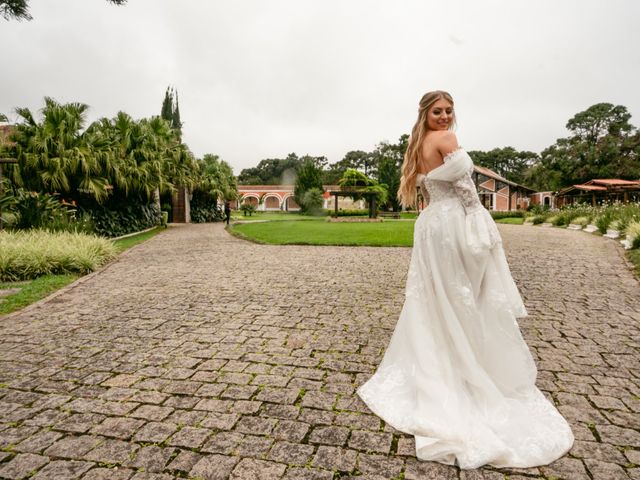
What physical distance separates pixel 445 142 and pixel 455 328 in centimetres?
124

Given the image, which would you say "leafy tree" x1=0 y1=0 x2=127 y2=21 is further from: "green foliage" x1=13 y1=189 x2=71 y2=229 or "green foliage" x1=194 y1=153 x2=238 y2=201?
"green foliage" x1=194 y1=153 x2=238 y2=201

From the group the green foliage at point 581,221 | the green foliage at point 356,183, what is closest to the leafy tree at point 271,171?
the green foliage at point 356,183

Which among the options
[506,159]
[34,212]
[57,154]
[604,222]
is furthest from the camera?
[506,159]

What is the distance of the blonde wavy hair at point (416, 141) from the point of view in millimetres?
2846

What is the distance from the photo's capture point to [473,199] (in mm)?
2695

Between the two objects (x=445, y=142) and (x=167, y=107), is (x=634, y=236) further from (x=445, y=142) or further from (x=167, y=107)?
(x=167, y=107)

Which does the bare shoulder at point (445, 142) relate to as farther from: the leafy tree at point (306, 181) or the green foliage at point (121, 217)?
the leafy tree at point (306, 181)

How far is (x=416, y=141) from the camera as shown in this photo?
9.71ft

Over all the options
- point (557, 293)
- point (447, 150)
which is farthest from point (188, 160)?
point (447, 150)

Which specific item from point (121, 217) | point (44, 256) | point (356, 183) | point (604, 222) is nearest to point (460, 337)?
point (44, 256)

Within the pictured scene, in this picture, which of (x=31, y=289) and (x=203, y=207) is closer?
(x=31, y=289)

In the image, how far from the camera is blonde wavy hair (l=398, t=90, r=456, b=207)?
9.34 feet

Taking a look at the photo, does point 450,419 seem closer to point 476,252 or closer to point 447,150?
point 476,252

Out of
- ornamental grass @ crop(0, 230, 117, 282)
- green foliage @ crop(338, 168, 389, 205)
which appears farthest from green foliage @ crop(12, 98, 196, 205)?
green foliage @ crop(338, 168, 389, 205)
